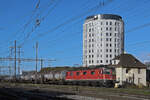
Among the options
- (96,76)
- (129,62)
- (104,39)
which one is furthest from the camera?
(104,39)

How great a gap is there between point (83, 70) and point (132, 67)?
20184 mm

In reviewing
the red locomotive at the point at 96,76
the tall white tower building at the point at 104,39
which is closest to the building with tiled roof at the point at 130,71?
the red locomotive at the point at 96,76

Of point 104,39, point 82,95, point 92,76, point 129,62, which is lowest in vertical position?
point 82,95

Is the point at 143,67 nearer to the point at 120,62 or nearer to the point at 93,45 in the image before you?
the point at 120,62

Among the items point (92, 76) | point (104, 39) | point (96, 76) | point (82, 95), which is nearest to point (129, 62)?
point (92, 76)

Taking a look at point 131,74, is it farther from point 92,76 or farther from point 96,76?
point 96,76

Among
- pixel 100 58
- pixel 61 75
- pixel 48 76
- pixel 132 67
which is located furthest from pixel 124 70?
pixel 100 58

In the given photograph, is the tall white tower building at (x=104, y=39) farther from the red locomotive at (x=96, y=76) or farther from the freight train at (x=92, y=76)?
the red locomotive at (x=96, y=76)

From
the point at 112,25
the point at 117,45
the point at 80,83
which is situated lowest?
the point at 80,83

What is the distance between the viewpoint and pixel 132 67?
A: 61.3m

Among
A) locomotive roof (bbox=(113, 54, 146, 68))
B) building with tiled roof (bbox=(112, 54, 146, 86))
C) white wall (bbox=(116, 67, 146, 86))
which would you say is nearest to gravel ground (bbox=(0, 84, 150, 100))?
white wall (bbox=(116, 67, 146, 86))

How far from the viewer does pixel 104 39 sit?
134m

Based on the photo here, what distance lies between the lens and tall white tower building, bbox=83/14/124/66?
433 ft

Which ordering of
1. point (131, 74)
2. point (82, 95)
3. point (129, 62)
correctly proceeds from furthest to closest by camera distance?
point (129, 62), point (131, 74), point (82, 95)
